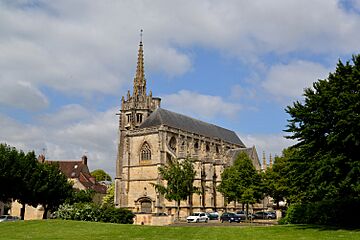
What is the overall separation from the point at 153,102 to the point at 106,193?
21.8 meters

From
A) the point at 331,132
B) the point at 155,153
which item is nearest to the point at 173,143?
the point at 155,153

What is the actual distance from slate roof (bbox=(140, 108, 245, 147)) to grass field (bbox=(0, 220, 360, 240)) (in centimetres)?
3510

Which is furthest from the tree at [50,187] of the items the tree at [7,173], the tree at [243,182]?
the tree at [243,182]

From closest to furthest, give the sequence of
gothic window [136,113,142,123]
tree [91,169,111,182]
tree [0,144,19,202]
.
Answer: tree [0,144,19,202]
gothic window [136,113,142,123]
tree [91,169,111,182]

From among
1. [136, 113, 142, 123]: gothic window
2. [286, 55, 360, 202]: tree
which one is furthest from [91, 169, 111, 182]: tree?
[286, 55, 360, 202]: tree

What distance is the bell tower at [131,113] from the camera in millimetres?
61969

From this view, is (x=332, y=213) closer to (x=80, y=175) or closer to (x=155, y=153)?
(x=155, y=153)

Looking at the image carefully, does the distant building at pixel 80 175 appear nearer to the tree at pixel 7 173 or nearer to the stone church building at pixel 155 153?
the stone church building at pixel 155 153

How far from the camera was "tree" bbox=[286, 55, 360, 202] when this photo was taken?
67.8 feet

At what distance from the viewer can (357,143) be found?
66.1ft

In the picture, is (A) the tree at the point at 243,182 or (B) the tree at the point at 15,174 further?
(A) the tree at the point at 243,182

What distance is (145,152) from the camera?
61062 mm

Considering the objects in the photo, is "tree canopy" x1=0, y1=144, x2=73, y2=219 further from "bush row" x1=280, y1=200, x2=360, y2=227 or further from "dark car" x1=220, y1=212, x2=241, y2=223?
"bush row" x1=280, y1=200, x2=360, y2=227

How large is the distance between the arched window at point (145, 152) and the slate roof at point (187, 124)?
335 cm
